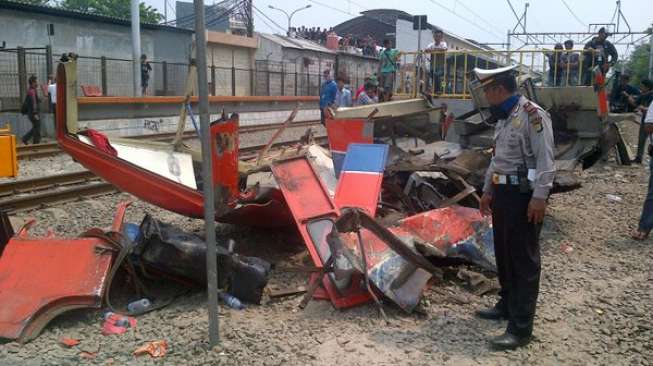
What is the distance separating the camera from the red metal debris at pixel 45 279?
3834mm

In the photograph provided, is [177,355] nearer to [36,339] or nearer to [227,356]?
[227,356]

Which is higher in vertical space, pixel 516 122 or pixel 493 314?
pixel 516 122

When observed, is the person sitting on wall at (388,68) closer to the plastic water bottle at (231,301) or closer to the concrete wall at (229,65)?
the plastic water bottle at (231,301)

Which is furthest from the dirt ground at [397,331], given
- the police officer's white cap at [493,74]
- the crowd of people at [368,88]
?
the crowd of people at [368,88]

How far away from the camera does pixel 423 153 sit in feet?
25.2

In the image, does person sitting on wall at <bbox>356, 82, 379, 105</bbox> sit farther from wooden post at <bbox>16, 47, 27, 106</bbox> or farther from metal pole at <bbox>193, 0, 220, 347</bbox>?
wooden post at <bbox>16, 47, 27, 106</bbox>

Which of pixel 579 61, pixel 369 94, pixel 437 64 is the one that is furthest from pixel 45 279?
pixel 579 61

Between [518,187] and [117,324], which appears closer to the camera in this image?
[518,187]

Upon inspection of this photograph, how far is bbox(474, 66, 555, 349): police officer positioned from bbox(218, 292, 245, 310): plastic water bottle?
1840 mm

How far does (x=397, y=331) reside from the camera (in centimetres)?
395

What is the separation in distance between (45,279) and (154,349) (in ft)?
3.57

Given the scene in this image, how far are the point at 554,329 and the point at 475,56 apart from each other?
9.36 meters

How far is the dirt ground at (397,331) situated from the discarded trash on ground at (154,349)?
4 centimetres

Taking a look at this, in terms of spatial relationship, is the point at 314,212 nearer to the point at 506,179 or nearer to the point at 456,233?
the point at 456,233
